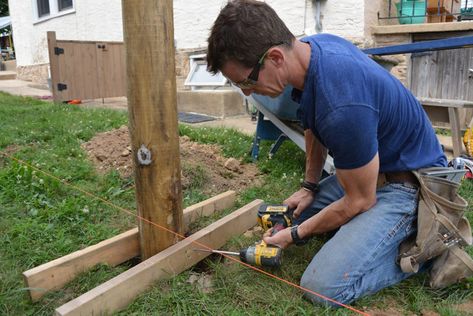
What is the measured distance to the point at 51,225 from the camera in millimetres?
2775

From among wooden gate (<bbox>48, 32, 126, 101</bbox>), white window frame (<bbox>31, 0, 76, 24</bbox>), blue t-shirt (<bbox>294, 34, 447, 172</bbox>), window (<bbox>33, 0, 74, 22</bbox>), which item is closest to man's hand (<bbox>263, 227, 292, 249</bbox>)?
blue t-shirt (<bbox>294, 34, 447, 172</bbox>)

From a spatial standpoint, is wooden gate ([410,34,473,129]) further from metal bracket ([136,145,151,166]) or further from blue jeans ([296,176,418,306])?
metal bracket ([136,145,151,166])

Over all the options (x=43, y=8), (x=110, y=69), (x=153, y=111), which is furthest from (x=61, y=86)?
(x=43, y=8)

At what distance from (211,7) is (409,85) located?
13.9ft

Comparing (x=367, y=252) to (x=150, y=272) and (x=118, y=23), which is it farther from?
(x=118, y=23)

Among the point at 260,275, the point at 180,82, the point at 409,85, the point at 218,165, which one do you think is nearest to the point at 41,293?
the point at 260,275

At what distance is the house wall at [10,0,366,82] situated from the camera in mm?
6875

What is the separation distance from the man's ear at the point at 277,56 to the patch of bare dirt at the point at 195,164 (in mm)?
1901

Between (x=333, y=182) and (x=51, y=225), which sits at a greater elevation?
(x=333, y=182)

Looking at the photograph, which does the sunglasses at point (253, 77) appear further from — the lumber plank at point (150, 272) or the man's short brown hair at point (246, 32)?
the lumber plank at point (150, 272)

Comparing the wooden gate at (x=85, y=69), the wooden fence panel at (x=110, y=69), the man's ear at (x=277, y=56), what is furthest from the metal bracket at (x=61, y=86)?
the man's ear at (x=277, y=56)

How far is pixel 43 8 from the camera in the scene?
13727 millimetres

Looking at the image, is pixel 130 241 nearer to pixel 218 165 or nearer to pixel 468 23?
pixel 218 165

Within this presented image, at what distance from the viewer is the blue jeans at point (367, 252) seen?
82.0 inches
